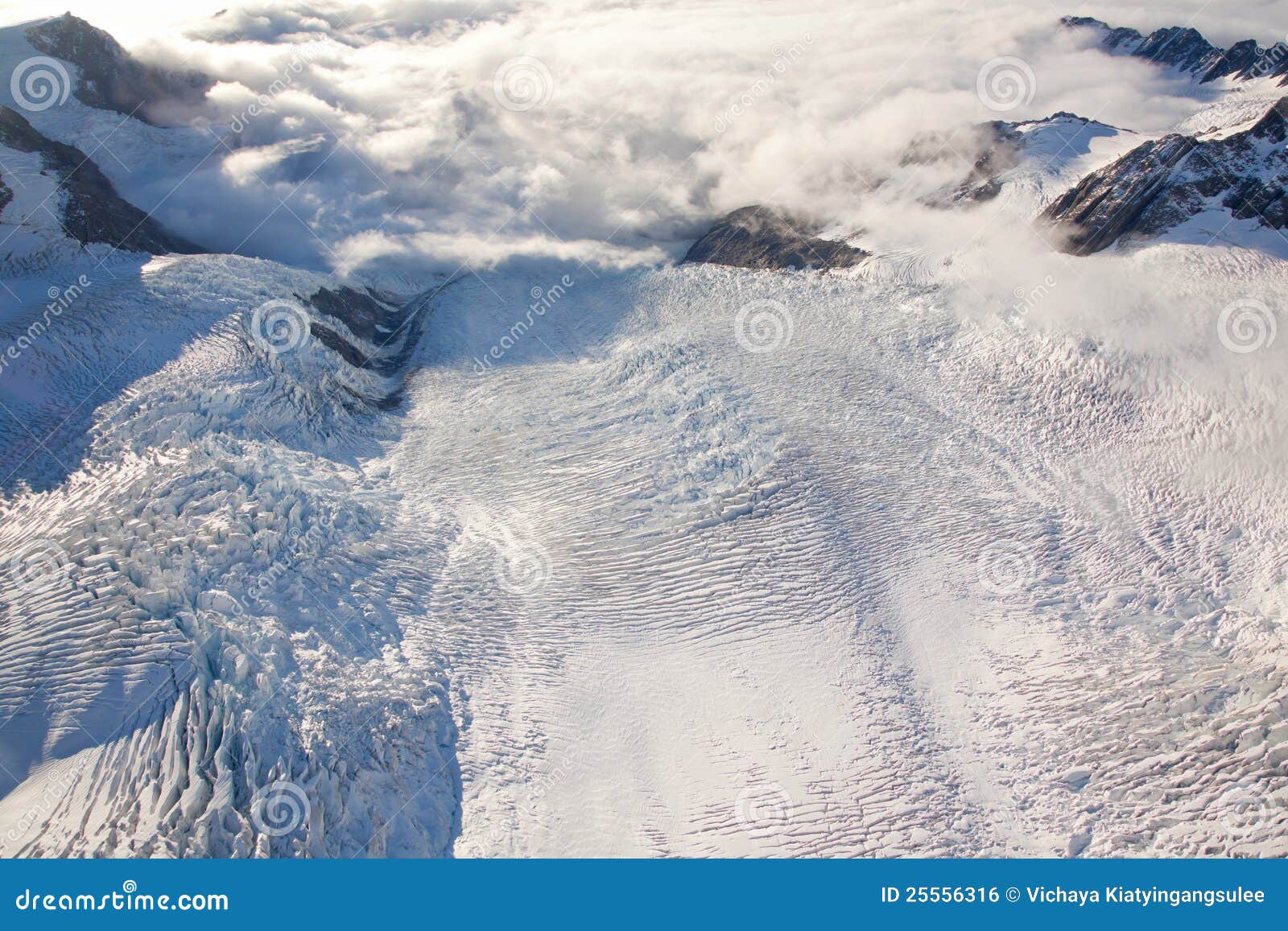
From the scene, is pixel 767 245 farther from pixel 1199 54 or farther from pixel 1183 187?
pixel 1199 54

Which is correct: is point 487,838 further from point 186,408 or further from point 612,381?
point 612,381

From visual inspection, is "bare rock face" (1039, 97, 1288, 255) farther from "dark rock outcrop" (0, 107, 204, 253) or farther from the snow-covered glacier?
"dark rock outcrop" (0, 107, 204, 253)

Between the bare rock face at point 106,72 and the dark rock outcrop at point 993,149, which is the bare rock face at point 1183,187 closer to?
the dark rock outcrop at point 993,149

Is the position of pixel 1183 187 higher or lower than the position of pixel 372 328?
higher

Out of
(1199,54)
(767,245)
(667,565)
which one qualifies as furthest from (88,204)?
(1199,54)

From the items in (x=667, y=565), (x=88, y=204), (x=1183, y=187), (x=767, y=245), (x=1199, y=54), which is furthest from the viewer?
(x=1199, y=54)
